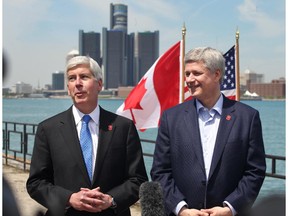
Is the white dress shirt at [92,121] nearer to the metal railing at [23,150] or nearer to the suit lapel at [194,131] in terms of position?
the suit lapel at [194,131]

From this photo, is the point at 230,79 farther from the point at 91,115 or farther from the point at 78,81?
the point at 78,81

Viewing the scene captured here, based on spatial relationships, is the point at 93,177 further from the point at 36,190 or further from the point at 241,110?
the point at 241,110

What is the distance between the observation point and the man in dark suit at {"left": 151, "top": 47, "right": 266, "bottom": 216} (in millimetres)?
2332

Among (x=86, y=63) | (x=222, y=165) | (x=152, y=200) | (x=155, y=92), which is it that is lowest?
(x=222, y=165)

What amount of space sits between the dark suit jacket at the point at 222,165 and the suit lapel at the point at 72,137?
0.46 meters

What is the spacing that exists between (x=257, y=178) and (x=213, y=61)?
2.30 feet

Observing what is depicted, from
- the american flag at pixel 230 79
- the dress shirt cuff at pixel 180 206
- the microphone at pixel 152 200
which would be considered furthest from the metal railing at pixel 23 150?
the microphone at pixel 152 200

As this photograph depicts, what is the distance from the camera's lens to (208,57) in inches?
92.0

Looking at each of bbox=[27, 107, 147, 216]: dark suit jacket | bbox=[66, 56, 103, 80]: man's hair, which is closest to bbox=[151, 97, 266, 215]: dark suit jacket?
bbox=[27, 107, 147, 216]: dark suit jacket

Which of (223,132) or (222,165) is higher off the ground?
(223,132)

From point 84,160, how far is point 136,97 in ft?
12.0

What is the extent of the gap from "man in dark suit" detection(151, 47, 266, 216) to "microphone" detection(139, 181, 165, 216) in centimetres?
118

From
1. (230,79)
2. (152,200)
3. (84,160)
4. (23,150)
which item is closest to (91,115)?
(84,160)

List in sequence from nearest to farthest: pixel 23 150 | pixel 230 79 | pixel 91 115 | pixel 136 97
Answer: pixel 91 115
pixel 230 79
pixel 136 97
pixel 23 150
